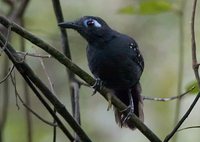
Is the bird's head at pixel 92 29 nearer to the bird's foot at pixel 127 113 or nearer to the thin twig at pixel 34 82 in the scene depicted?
the bird's foot at pixel 127 113

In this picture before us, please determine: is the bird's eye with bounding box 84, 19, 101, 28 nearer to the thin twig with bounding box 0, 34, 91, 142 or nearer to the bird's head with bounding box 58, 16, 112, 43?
the bird's head with bounding box 58, 16, 112, 43

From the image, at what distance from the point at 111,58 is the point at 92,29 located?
0.22 metres

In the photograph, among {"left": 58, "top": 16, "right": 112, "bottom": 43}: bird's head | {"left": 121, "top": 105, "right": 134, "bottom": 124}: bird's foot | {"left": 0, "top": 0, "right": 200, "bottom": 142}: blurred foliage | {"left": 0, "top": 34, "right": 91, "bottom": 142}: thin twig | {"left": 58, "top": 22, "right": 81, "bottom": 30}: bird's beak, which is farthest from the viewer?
{"left": 0, "top": 0, "right": 200, "bottom": 142}: blurred foliage

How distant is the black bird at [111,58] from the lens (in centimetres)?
355

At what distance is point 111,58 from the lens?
358 cm

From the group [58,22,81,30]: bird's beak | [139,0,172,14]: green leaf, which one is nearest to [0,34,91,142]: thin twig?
[58,22,81,30]: bird's beak

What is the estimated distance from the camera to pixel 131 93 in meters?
3.88

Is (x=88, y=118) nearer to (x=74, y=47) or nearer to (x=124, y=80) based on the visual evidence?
(x=74, y=47)

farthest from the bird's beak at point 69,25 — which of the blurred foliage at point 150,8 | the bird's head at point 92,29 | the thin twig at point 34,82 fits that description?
the thin twig at point 34,82

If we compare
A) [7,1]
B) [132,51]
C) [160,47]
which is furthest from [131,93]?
[160,47]

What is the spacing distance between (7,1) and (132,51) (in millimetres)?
876

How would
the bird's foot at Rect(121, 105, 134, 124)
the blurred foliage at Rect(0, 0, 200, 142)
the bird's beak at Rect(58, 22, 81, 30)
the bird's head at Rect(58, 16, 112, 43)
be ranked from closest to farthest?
Answer: the bird's foot at Rect(121, 105, 134, 124) → the bird's beak at Rect(58, 22, 81, 30) → the bird's head at Rect(58, 16, 112, 43) → the blurred foliage at Rect(0, 0, 200, 142)

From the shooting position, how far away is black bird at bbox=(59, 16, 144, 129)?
3.55m

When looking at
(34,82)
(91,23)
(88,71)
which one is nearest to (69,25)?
(91,23)
